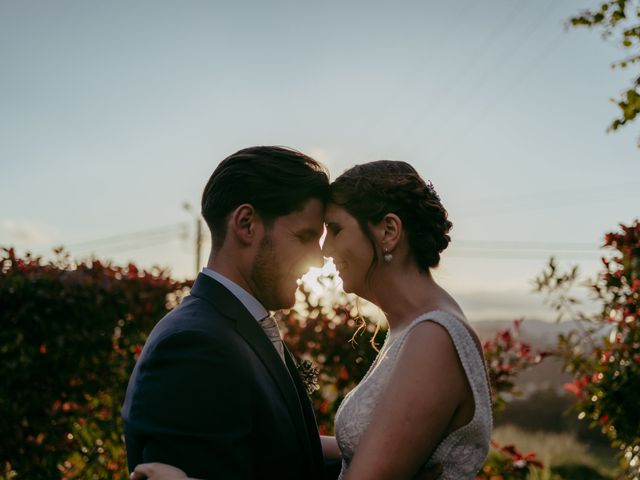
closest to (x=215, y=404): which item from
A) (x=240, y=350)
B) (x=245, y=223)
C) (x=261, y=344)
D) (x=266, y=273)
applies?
(x=240, y=350)

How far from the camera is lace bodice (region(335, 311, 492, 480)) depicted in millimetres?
3047

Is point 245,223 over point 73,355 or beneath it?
over

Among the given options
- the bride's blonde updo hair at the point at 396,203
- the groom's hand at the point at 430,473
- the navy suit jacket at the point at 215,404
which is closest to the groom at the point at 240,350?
the navy suit jacket at the point at 215,404

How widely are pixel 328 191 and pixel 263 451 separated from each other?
1.34m

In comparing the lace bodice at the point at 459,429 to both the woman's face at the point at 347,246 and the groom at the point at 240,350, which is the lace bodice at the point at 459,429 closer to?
the groom at the point at 240,350

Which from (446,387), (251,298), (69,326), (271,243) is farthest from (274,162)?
(69,326)

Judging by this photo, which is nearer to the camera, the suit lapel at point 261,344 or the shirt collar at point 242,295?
the suit lapel at point 261,344

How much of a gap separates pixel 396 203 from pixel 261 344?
0.98 metres

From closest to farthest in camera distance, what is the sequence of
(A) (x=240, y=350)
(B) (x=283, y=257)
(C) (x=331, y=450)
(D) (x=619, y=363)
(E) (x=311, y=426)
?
(A) (x=240, y=350)
(E) (x=311, y=426)
(B) (x=283, y=257)
(C) (x=331, y=450)
(D) (x=619, y=363)

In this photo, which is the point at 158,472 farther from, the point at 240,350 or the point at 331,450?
the point at 331,450

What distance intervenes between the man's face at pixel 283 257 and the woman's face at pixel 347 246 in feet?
0.41

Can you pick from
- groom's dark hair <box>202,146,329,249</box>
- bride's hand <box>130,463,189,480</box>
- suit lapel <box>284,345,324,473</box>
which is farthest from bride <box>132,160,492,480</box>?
groom's dark hair <box>202,146,329,249</box>

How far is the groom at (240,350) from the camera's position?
2615mm

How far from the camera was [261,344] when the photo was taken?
9.95ft
